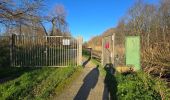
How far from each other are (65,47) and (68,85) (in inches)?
446

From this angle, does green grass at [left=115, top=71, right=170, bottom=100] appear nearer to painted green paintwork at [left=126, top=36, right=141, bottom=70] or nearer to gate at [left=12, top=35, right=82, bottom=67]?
painted green paintwork at [left=126, top=36, right=141, bottom=70]

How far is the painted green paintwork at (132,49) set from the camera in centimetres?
1552

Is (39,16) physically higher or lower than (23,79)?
higher

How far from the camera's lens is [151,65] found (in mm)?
13477

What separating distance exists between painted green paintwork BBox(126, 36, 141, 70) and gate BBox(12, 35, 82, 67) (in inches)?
360

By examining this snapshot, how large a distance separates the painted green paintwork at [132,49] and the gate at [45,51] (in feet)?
30.0

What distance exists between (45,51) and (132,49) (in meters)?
10.2

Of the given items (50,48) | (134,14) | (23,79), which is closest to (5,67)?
(50,48)

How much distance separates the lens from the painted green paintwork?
15.5m

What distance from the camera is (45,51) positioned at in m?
25.0

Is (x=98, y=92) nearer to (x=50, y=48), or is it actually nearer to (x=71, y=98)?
(x=71, y=98)

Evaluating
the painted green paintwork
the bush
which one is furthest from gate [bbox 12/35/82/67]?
the bush

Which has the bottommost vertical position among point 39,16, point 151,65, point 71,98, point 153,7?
point 71,98

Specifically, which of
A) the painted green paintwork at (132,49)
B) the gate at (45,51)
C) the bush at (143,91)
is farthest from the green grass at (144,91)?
the gate at (45,51)
